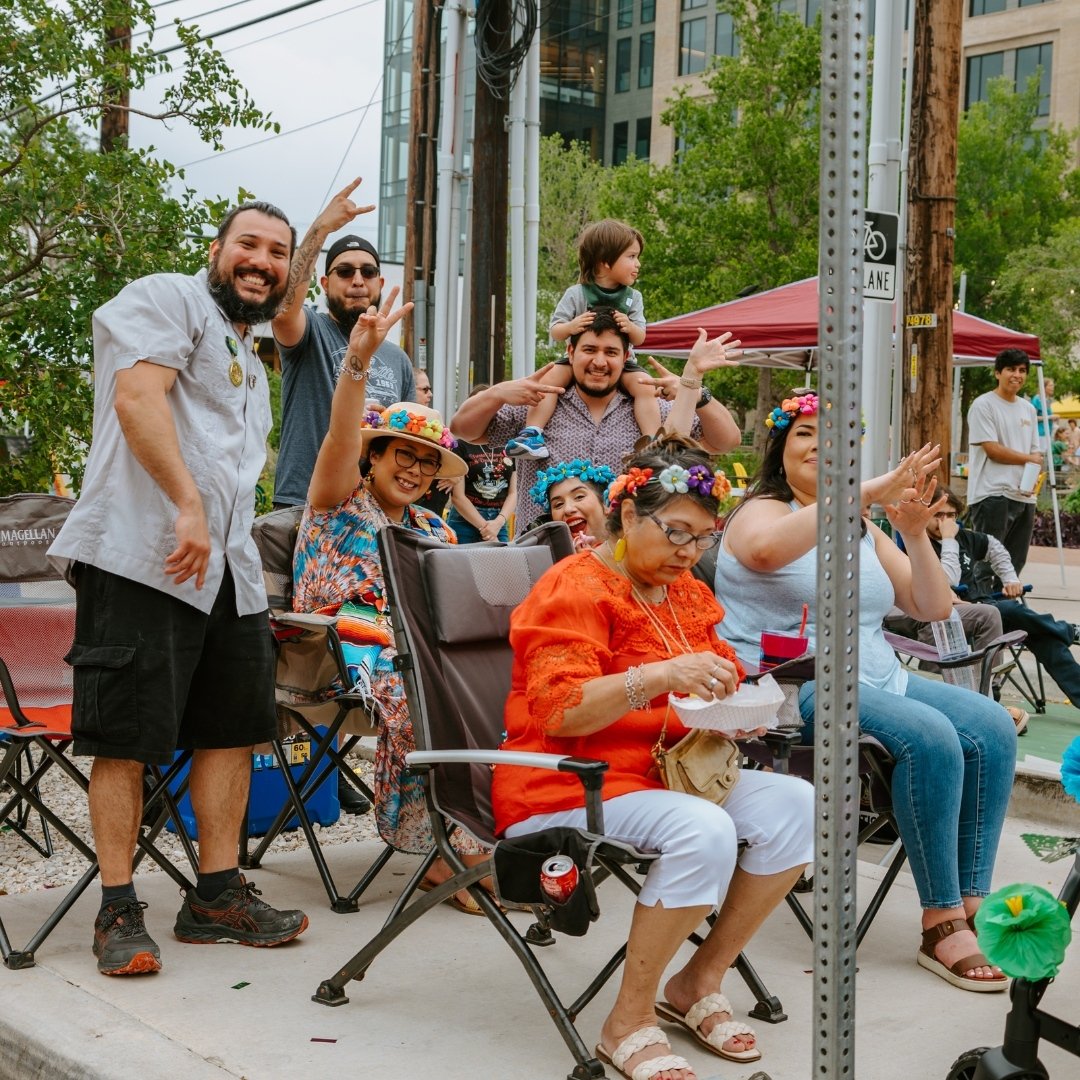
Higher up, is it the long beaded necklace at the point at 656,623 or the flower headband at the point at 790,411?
the flower headband at the point at 790,411

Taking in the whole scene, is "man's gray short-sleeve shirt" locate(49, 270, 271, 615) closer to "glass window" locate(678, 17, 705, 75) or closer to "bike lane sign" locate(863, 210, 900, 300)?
"bike lane sign" locate(863, 210, 900, 300)

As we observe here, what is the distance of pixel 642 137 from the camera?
57281 mm

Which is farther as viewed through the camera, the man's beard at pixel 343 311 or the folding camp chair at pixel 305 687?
the man's beard at pixel 343 311

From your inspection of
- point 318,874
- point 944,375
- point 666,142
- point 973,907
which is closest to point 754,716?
point 973,907

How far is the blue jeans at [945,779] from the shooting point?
140 inches

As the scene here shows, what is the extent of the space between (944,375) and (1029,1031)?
620 centimetres

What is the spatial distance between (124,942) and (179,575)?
916 mm

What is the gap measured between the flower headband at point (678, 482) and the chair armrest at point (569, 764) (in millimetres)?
598

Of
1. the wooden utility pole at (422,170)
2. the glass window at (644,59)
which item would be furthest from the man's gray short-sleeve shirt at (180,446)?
the glass window at (644,59)

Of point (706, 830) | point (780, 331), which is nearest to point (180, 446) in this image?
point (706, 830)

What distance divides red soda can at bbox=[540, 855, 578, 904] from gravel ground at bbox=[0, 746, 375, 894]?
1.98 metres

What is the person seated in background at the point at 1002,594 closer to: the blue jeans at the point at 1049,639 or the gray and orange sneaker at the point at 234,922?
the blue jeans at the point at 1049,639

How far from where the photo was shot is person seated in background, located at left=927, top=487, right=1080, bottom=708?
6.40m

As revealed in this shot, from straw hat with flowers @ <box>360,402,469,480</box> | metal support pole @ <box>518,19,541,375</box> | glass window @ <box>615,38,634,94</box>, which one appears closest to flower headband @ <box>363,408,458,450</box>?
straw hat with flowers @ <box>360,402,469,480</box>
